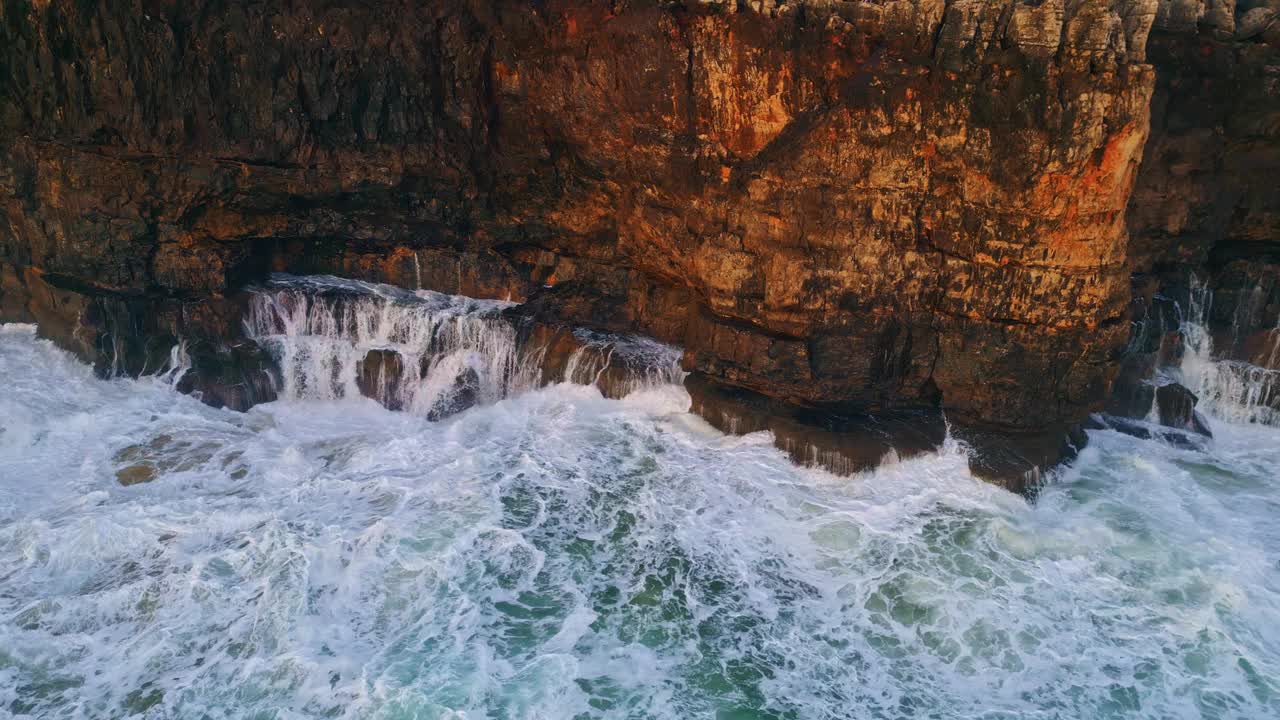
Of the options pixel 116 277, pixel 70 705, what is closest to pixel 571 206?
pixel 116 277

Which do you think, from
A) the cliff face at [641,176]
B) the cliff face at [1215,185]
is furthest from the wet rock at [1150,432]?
the cliff face at [641,176]

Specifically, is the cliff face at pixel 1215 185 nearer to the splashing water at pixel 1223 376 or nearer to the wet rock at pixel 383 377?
the splashing water at pixel 1223 376

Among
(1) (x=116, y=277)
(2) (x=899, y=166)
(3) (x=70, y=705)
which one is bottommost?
(3) (x=70, y=705)

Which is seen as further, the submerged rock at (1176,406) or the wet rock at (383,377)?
the wet rock at (383,377)

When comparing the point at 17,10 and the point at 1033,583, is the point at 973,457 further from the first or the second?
the point at 17,10

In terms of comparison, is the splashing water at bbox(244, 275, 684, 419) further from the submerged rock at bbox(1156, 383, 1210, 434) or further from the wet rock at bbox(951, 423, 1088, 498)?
the submerged rock at bbox(1156, 383, 1210, 434)

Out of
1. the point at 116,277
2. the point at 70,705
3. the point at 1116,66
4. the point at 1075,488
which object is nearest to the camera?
the point at 70,705
